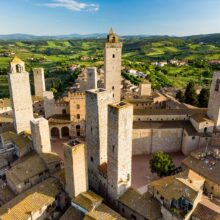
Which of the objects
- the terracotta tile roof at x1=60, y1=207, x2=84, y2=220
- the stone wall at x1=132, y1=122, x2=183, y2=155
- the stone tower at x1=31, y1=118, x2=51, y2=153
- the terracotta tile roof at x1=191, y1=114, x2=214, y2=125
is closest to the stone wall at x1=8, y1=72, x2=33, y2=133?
the stone tower at x1=31, y1=118, x2=51, y2=153

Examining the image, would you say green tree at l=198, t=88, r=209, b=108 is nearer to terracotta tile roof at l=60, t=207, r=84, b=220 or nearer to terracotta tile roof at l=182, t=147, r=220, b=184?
terracotta tile roof at l=182, t=147, r=220, b=184

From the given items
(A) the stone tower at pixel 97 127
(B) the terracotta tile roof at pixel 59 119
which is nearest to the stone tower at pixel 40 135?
(A) the stone tower at pixel 97 127

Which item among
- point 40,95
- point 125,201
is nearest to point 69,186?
point 125,201

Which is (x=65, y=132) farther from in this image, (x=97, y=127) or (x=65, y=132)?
(x=97, y=127)

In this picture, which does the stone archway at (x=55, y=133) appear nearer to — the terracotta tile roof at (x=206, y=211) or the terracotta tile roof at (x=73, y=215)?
the terracotta tile roof at (x=73, y=215)

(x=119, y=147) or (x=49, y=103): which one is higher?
(x=119, y=147)

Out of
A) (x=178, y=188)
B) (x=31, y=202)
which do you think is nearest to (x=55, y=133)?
(x=31, y=202)
